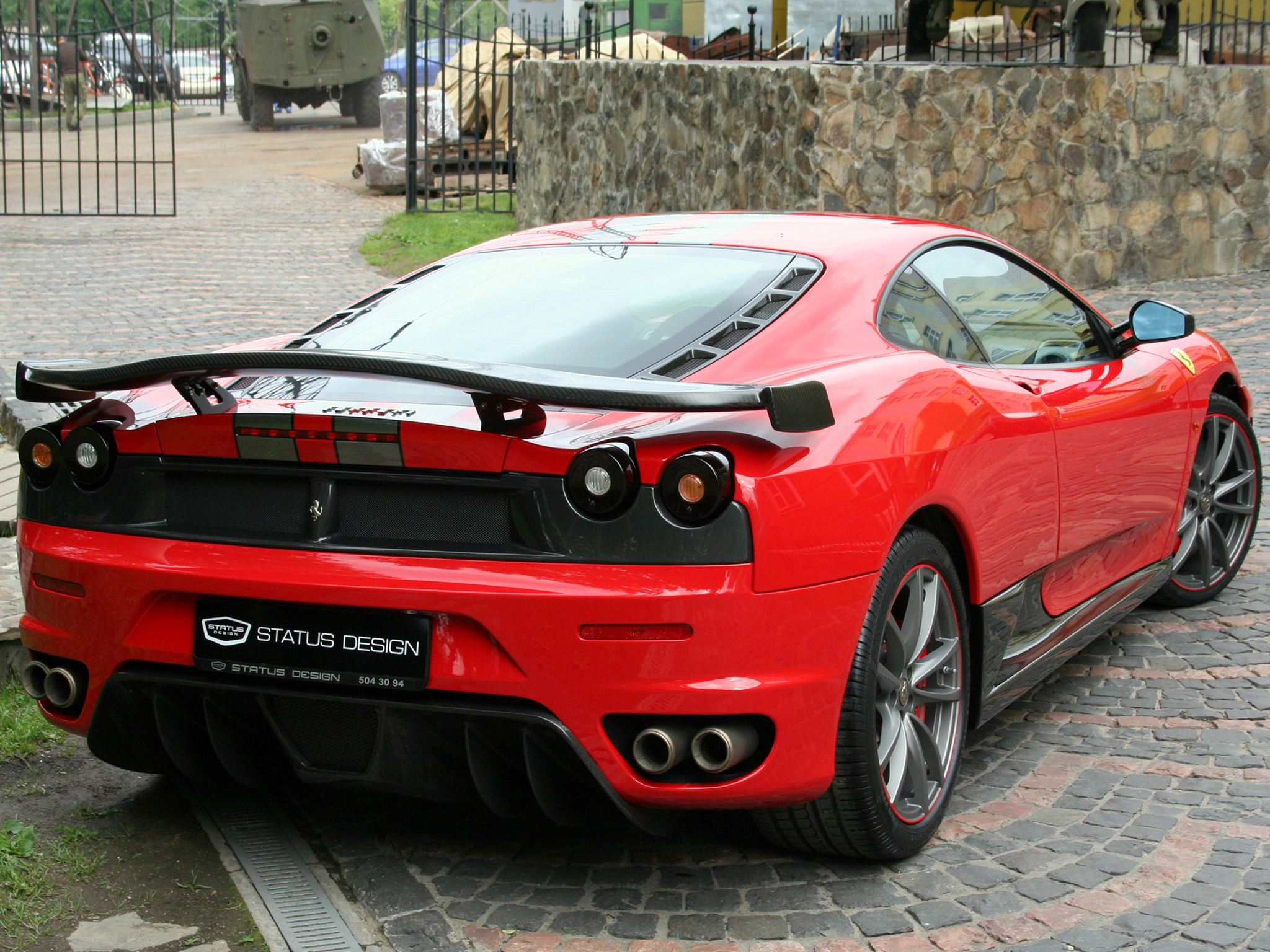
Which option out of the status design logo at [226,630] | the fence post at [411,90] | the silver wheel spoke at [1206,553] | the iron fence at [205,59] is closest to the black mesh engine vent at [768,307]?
the status design logo at [226,630]

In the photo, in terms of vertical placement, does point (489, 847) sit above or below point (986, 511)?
below

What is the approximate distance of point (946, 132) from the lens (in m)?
11.5

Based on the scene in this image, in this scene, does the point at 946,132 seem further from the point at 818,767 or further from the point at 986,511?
the point at 818,767

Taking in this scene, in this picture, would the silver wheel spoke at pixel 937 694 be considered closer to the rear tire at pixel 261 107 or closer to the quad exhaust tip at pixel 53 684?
the quad exhaust tip at pixel 53 684

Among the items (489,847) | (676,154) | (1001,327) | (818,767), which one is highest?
(676,154)

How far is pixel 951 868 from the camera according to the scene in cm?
322

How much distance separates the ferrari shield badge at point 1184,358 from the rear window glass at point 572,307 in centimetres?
177

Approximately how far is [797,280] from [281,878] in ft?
5.99

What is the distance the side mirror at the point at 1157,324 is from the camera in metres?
4.43

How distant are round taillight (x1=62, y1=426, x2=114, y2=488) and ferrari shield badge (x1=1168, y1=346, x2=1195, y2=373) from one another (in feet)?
10.9

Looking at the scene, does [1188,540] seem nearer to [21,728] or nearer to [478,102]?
[21,728]

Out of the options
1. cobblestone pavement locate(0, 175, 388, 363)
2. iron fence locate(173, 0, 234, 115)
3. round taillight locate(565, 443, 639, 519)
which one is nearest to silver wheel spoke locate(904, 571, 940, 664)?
round taillight locate(565, 443, 639, 519)

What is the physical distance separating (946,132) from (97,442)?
9501 mm

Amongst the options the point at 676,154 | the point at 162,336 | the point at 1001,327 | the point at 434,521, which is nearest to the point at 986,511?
the point at 1001,327
